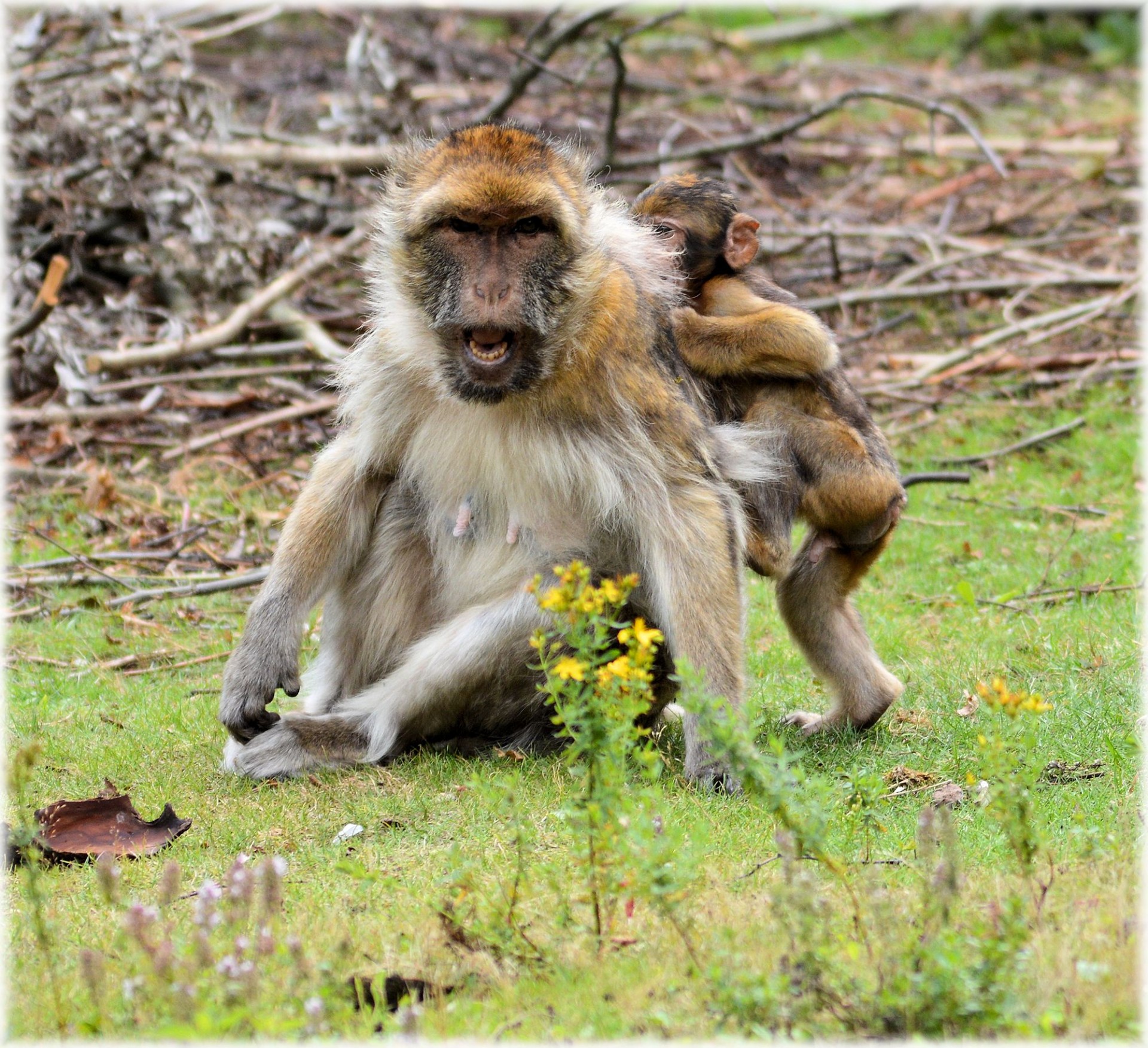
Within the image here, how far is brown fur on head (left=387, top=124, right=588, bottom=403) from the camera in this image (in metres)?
5.37

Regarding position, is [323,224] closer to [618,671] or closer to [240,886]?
[618,671]

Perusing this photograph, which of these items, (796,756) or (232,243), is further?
(232,243)

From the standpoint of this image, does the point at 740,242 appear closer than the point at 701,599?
No

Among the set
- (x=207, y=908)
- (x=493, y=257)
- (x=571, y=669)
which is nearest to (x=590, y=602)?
(x=571, y=669)

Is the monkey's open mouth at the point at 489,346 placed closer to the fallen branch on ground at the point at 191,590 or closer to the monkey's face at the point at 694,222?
the monkey's face at the point at 694,222

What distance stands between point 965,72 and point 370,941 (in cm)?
1839

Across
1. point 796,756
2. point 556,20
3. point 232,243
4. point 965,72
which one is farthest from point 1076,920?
point 965,72

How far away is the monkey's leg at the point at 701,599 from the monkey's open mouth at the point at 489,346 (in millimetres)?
894

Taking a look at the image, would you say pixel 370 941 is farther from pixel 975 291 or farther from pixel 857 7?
pixel 857 7

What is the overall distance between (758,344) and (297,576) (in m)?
2.13

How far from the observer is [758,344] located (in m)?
6.20

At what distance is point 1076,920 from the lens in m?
3.97

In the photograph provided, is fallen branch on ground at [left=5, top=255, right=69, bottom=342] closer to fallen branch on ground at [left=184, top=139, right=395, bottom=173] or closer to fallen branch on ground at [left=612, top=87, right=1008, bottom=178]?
fallen branch on ground at [left=184, top=139, right=395, bottom=173]

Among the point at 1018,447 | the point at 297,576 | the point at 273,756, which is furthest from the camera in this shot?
the point at 1018,447
